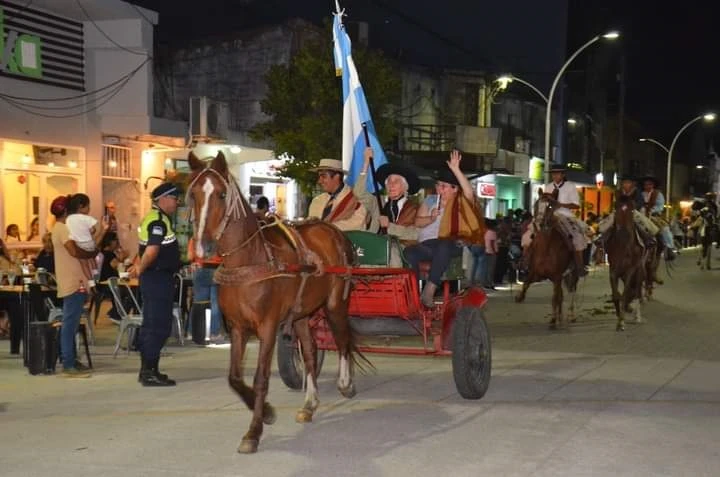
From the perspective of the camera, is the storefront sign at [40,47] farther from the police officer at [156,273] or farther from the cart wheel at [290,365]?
the cart wheel at [290,365]

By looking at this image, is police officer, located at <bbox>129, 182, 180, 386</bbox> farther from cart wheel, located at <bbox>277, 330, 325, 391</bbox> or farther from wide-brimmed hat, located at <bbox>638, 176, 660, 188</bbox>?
wide-brimmed hat, located at <bbox>638, 176, 660, 188</bbox>

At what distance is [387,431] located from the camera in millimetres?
7629

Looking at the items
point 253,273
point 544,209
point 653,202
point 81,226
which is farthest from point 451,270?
point 653,202

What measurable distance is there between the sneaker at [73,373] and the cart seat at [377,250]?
3.85 metres

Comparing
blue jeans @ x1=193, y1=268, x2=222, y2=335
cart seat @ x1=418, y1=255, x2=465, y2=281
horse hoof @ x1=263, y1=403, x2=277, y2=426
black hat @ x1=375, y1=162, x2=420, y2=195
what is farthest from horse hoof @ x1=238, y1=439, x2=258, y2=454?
blue jeans @ x1=193, y1=268, x2=222, y2=335

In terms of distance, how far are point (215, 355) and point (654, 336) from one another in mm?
6943

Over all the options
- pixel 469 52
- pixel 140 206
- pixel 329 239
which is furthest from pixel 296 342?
pixel 469 52

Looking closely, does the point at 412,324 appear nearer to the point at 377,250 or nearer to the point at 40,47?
the point at 377,250

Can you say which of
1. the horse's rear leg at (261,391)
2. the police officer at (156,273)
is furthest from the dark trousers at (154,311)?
the horse's rear leg at (261,391)

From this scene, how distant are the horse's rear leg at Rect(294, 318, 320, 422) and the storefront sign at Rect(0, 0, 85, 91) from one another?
11.7m

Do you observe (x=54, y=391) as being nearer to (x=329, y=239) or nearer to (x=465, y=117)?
(x=329, y=239)

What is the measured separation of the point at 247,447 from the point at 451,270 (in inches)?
129

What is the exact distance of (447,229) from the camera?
29.9ft

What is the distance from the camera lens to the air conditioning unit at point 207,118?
22812 mm
